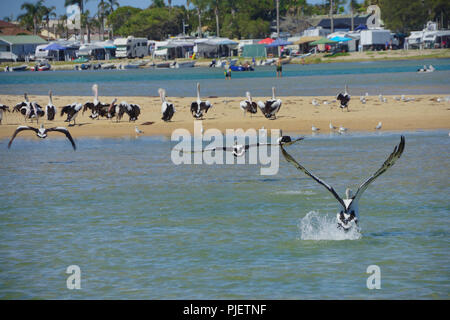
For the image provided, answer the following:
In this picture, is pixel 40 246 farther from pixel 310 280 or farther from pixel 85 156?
pixel 85 156

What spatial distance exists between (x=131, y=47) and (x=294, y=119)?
127 meters

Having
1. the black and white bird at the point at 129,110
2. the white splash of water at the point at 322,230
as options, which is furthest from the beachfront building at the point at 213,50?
the white splash of water at the point at 322,230

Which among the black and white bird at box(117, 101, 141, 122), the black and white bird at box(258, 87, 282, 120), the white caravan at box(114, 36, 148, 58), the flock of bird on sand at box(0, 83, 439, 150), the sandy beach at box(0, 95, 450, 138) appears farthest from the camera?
the white caravan at box(114, 36, 148, 58)

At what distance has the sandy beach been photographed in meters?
33.1

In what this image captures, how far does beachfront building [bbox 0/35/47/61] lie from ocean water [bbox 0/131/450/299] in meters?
144

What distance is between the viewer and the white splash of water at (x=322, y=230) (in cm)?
1531

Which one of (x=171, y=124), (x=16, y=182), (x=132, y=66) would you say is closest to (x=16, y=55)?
(x=132, y=66)

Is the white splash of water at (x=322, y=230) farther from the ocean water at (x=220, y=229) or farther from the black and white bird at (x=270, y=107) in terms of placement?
the black and white bird at (x=270, y=107)

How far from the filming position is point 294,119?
34.8 m

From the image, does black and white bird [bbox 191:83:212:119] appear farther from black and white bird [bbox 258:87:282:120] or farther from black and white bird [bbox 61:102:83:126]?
black and white bird [bbox 61:102:83:126]

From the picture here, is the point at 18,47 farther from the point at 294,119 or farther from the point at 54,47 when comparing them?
the point at 294,119

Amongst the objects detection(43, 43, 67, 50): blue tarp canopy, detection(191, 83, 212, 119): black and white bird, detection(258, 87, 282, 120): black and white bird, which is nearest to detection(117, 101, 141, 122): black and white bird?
detection(191, 83, 212, 119): black and white bird

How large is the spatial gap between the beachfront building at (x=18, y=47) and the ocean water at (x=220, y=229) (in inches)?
5657
